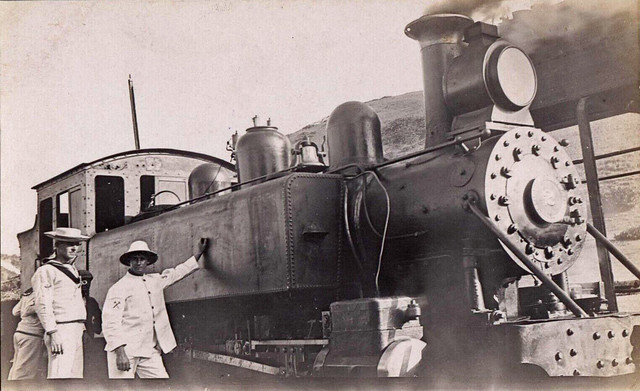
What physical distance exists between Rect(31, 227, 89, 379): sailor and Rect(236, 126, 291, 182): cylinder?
1388 millimetres

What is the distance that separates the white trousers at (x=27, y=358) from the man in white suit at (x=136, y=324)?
79 centimetres

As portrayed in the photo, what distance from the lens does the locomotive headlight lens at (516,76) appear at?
3.41m

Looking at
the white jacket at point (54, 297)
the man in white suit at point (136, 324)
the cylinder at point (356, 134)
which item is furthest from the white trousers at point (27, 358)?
the cylinder at point (356, 134)

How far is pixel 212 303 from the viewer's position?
4.73 m

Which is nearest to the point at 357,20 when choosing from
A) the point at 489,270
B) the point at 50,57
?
the point at 489,270

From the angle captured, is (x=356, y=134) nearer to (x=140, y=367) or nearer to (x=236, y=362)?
(x=236, y=362)

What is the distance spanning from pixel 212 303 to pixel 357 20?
2.25m

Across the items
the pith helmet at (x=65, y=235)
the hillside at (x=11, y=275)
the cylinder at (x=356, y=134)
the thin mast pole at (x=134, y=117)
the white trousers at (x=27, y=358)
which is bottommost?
the white trousers at (x=27, y=358)

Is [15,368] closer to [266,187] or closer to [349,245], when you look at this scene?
[266,187]

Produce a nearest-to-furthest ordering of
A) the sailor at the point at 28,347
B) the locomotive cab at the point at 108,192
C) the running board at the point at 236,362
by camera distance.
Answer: the running board at the point at 236,362 → the sailor at the point at 28,347 → the locomotive cab at the point at 108,192

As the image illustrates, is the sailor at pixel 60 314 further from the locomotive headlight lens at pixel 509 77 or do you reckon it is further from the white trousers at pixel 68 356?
the locomotive headlight lens at pixel 509 77

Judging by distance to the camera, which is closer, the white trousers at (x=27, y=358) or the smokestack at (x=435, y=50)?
the smokestack at (x=435, y=50)

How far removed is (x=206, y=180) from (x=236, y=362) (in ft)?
6.28

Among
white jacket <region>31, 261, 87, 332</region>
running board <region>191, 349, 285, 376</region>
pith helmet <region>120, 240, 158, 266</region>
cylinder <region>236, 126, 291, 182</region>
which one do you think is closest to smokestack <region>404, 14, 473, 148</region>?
cylinder <region>236, 126, 291, 182</region>
